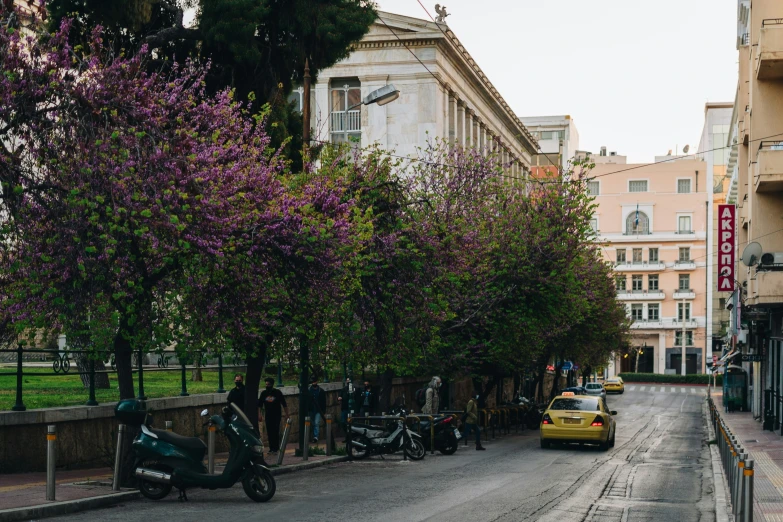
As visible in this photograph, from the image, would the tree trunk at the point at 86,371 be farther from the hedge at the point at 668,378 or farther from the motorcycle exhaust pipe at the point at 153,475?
the hedge at the point at 668,378

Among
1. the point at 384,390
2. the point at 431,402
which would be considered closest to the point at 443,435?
the point at 431,402

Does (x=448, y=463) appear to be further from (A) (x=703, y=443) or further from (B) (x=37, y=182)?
(A) (x=703, y=443)

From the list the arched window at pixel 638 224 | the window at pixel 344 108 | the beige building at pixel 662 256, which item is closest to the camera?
the window at pixel 344 108

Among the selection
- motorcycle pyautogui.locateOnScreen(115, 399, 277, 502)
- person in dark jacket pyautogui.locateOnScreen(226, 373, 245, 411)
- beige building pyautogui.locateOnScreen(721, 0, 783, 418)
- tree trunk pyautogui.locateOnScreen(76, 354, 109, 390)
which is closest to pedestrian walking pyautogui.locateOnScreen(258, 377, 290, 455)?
Result: person in dark jacket pyautogui.locateOnScreen(226, 373, 245, 411)

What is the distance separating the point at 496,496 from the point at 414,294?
8.10 m

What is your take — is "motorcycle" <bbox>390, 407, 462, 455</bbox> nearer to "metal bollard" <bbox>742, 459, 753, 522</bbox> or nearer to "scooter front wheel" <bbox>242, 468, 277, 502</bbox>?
"scooter front wheel" <bbox>242, 468, 277, 502</bbox>

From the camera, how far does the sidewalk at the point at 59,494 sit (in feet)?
43.3

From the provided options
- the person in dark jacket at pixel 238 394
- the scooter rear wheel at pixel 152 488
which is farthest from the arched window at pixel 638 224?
the scooter rear wheel at pixel 152 488

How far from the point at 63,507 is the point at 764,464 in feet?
52.6

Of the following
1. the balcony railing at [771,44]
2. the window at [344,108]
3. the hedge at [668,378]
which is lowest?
the hedge at [668,378]

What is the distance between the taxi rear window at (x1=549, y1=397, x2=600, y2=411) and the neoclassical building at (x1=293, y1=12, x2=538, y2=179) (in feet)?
90.2

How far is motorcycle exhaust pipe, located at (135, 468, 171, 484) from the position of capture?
48.9ft

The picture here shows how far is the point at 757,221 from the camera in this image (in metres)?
34.2

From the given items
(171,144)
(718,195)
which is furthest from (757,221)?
(718,195)
